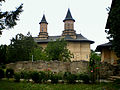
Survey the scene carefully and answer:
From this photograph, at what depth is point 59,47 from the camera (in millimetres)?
24547

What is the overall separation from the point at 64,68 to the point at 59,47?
440 inches

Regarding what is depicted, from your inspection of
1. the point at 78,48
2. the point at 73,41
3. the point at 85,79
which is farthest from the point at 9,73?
the point at 78,48

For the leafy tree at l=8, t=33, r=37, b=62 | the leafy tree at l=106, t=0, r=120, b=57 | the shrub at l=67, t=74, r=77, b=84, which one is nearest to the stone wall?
the shrub at l=67, t=74, r=77, b=84

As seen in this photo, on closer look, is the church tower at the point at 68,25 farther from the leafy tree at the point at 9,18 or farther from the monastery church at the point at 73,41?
the leafy tree at the point at 9,18

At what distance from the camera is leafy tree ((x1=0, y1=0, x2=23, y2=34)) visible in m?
8.54

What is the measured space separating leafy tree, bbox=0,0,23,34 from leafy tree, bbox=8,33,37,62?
16.5 m

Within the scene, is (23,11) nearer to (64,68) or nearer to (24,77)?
(24,77)

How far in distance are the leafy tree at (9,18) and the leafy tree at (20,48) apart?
1650cm

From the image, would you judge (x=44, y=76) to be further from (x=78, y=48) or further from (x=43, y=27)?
(x=43, y=27)

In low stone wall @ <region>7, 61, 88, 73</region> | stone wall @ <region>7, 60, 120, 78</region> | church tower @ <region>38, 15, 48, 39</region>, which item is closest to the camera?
stone wall @ <region>7, 60, 120, 78</region>

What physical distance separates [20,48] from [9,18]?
1789 cm

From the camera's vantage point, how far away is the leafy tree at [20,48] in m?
25.0

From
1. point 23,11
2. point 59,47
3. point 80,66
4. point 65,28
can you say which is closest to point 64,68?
point 80,66

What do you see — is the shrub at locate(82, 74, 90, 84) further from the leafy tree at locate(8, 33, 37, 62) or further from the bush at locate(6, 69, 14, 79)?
the leafy tree at locate(8, 33, 37, 62)
